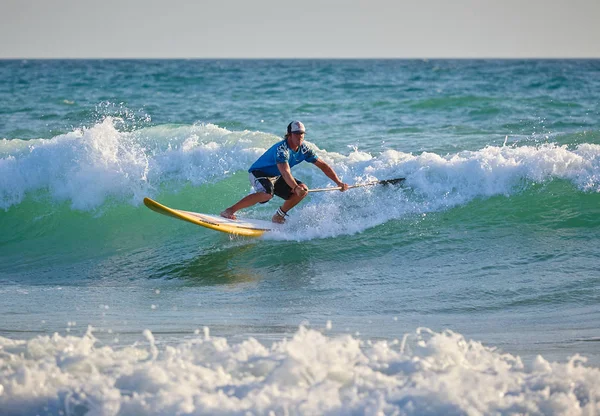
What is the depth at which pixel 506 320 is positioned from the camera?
613 centimetres

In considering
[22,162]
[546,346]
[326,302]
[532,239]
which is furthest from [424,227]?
[22,162]

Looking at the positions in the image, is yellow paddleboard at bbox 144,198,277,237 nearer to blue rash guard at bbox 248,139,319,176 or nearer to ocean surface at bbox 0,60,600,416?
ocean surface at bbox 0,60,600,416

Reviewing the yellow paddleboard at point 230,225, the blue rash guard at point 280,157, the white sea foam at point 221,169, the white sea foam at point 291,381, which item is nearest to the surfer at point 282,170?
the blue rash guard at point 280,157

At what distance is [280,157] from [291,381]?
4572 millimetres

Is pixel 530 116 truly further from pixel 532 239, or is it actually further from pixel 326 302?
pixel 326 302

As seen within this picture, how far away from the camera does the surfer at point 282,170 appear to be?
8.53 m

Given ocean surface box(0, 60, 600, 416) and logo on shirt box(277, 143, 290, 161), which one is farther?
logo on shirt box(277, 143, 290, 161)

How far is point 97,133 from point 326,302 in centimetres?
583

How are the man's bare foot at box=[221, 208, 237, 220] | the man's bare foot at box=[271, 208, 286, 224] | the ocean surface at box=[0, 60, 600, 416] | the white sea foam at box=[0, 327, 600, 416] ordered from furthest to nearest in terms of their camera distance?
the man's bare foot at box=[271, 208, 286, 224], the man's bare foot at box=[221, 208, 237, 220], the ocean surface at box=[0, 60, 600, 416], the white sea foam at box=[0, 327, 600, 416]

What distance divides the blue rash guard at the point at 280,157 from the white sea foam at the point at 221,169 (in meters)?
1.19

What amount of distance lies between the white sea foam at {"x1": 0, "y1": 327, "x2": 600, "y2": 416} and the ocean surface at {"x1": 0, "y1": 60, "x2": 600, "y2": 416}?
14 millimetres

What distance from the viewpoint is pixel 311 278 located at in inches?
308

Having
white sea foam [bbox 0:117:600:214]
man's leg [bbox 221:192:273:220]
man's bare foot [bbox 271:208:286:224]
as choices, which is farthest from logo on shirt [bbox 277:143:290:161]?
white sea foam [bbox 0:117:600:214]

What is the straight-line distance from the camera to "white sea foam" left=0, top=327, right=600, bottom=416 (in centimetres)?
406
